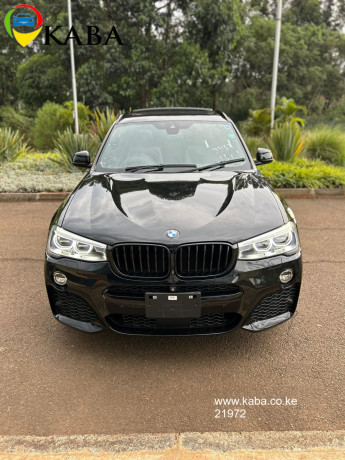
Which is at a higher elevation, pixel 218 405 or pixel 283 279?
pixel 283 279

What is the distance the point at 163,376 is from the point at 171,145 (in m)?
2.27

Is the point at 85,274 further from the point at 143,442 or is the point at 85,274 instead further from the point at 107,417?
the point at 143,442

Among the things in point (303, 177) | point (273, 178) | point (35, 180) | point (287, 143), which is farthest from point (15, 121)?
point (303, 177)

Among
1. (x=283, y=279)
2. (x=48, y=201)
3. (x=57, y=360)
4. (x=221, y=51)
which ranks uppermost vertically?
(x=221, y=51)

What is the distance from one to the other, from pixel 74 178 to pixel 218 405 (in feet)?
23.9

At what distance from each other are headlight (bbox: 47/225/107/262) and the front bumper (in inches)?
1.7

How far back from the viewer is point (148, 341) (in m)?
3.04

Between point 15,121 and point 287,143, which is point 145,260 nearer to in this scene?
point 287,143

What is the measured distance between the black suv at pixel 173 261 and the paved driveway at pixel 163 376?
0.30m

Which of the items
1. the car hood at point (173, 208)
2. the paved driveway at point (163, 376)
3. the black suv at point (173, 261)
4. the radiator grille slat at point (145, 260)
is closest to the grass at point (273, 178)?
the paved driveway at point (163, 376)

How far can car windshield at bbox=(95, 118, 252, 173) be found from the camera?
382 centimetres

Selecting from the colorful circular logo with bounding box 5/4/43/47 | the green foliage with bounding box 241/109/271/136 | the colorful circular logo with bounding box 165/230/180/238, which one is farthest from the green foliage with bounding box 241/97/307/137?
the colorful circular logo with bounding box 5/4/43/47

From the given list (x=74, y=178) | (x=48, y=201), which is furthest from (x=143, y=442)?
(x=74, y=178)

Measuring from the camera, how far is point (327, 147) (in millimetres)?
10508
